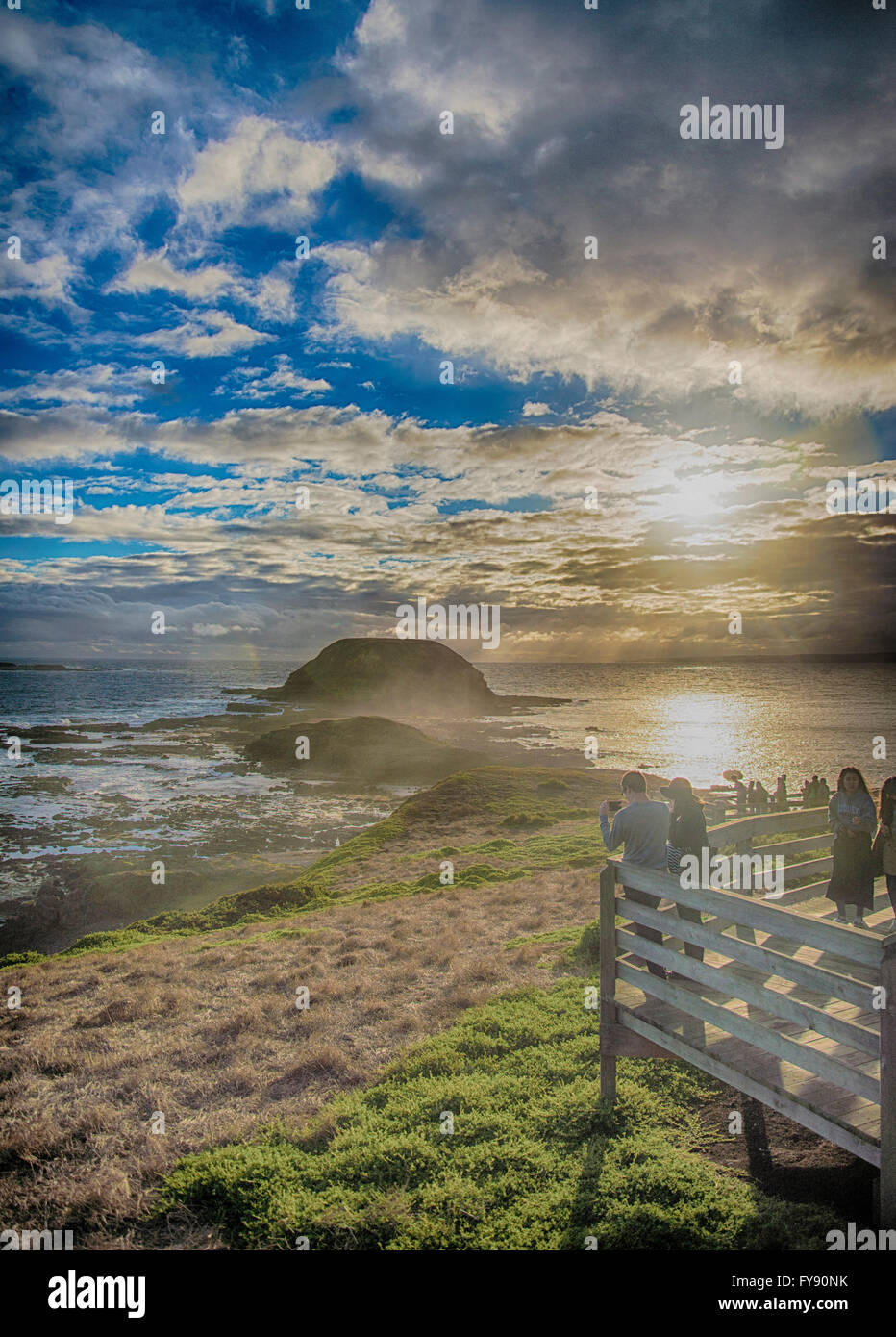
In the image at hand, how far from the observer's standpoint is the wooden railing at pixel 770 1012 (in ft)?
15.2

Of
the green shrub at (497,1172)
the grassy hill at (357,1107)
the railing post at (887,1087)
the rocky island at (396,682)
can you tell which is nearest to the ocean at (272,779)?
the rocky island at (396,682)

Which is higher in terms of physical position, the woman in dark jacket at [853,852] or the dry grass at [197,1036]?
the woman in dark jacket at [853,852]

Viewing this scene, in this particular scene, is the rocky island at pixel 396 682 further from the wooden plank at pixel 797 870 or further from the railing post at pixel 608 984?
the railing post at pixel 608 984

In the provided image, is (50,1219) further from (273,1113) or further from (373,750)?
(373,750)

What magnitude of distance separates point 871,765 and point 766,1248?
5663 cm

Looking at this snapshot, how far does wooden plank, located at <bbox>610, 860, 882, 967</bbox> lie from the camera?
4641 millimetres

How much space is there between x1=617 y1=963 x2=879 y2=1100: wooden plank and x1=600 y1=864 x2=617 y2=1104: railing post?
0.19m

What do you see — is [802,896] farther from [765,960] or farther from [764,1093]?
[765,960]

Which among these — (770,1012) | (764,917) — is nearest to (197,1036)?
(770,1012)

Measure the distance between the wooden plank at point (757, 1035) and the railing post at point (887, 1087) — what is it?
133 millimetres

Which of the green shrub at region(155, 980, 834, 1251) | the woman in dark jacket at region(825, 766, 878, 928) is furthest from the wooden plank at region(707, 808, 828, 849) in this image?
the green shrub at region(155, 980, 834, 1251)

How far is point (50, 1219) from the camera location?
6.19m

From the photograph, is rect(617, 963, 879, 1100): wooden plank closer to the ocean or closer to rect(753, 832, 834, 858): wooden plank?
rect(753, 832, 834, 858): wooden plank
